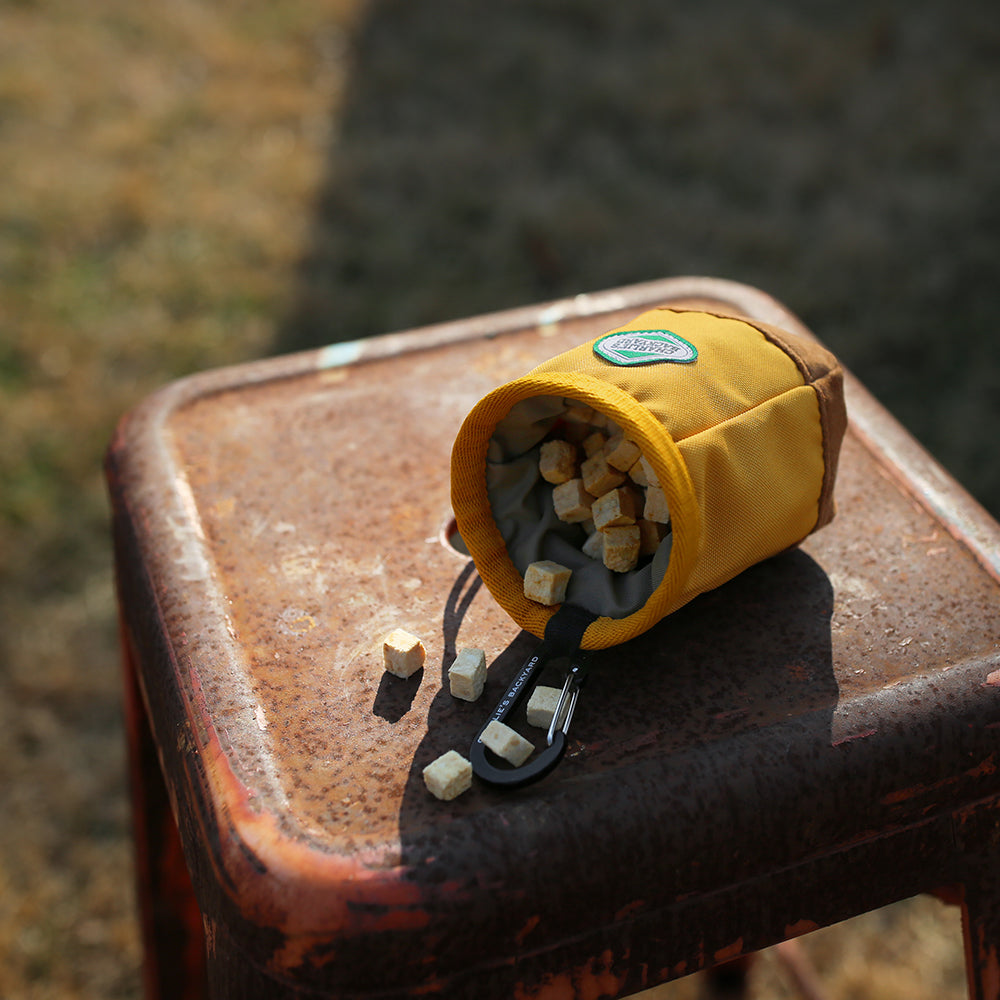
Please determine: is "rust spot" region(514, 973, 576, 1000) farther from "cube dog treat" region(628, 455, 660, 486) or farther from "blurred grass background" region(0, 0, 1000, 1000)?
"blurred grass background" region(0, 0, 1000, 1000)

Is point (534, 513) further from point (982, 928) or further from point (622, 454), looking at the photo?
point (982, 928)

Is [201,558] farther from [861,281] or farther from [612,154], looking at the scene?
[612,154]

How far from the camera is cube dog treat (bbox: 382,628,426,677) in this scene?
882mm

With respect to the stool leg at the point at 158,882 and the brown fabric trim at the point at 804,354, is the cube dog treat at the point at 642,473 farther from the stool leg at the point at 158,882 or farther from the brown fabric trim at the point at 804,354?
the stool leg at the point at 158,882

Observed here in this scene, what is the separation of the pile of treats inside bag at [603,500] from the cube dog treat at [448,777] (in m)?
0.17

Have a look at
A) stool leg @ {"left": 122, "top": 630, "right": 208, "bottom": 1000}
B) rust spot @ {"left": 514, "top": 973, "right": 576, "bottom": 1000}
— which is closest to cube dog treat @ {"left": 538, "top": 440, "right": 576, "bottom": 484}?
rust spot @ {"left": 514, "top": 973, "right": 576, "bottom": 1000}

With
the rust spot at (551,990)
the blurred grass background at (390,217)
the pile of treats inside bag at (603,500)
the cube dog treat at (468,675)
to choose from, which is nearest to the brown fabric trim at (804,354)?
the pile of treats inside bag at (603,500)

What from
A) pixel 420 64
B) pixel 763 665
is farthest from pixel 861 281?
pixel 763 665

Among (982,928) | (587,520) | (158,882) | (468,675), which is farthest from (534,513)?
(158,882)

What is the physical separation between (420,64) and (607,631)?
326 centimetres

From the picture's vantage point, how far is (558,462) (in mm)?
924

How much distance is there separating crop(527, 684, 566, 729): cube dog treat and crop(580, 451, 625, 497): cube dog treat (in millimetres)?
171

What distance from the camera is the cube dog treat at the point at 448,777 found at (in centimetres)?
78

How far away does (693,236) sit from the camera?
294 centimetres
